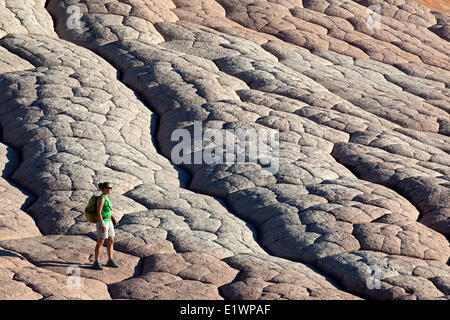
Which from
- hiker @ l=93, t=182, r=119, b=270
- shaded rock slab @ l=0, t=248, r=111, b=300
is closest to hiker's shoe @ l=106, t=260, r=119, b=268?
hiker @ l=93, t=182, r=119, b=270

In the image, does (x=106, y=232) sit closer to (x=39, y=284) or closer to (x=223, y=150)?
(x=39, y=284)

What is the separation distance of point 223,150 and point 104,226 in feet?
14.7

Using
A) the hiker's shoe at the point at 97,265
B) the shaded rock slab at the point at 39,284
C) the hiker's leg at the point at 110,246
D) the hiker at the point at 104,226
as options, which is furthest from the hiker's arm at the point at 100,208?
the shaded rock slab at the point at 39,284

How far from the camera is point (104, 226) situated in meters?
9.23

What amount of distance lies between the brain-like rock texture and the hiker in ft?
0.62

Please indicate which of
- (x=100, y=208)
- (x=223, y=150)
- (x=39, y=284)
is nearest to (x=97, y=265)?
(x=100, y=208)

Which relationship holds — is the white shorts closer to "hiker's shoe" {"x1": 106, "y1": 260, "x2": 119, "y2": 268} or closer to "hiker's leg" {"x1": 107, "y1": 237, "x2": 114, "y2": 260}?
"hiker's leg" {"x1": 107, "y1": 237, "x2": 114, "y2": 260}

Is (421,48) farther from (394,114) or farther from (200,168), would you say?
(200,168)

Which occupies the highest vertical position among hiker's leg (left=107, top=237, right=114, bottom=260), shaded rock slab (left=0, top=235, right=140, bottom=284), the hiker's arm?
the hiker's arm

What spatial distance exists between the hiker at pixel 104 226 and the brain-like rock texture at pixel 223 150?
19 cm

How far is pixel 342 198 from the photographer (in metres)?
11.9

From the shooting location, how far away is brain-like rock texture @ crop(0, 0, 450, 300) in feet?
31.4

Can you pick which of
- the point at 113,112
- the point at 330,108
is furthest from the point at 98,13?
the point at 330,108
